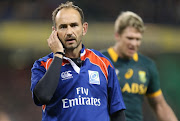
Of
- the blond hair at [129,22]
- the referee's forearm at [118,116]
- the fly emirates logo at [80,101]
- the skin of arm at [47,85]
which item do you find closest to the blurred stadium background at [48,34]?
the blond hair at [129,22]

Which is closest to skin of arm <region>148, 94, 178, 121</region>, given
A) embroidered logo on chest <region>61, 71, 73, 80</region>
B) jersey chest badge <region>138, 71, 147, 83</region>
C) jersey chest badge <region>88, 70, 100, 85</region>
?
jersey chest badge <region>138, 71, 147, 83</region>

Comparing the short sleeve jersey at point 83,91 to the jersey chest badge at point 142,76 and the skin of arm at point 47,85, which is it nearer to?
the skin of arm at point 47,85

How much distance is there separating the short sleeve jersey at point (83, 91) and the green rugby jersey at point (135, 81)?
1525 mm

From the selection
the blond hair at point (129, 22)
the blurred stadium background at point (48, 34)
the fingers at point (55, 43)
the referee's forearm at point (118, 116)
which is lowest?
the blurred stadium background at point (48, 34)

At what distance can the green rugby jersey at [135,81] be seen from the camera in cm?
449

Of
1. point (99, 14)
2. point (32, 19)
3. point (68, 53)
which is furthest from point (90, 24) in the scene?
point (68, 53)

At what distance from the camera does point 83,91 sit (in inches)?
111

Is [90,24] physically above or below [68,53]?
below

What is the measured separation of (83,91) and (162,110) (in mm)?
2082

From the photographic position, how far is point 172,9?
1405cm

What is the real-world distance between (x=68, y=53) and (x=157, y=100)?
2.06 metres

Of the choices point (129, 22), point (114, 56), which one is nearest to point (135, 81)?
point (114, 56)

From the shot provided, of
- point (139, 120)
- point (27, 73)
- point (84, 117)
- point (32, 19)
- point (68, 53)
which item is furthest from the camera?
point (27, 73)

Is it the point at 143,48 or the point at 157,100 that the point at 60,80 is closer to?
the point at 157,100
